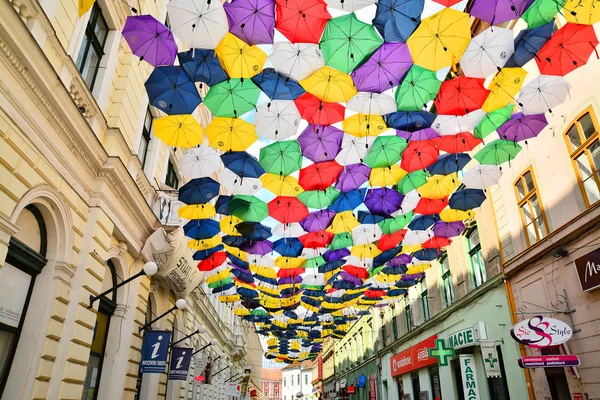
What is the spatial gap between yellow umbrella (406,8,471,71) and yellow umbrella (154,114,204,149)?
439 centimetres

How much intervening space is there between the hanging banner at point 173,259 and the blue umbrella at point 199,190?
1.30 metres

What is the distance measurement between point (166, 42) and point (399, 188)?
6535 millimetres

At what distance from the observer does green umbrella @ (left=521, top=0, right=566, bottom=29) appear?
6562 mm

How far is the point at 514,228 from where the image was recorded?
12500 millimetres

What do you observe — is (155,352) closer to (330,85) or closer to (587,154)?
(330,85)

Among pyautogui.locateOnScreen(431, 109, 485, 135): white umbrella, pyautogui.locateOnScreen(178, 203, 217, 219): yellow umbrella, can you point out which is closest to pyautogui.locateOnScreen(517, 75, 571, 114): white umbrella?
pyautogui.locateOnScreen(431, 109, 485, 135): white umbrella

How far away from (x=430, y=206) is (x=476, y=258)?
4.77 meters

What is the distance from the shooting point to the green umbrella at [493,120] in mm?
8641

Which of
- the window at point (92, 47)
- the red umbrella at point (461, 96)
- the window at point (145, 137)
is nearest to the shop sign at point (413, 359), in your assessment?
the red umbrella at point (461, 96)

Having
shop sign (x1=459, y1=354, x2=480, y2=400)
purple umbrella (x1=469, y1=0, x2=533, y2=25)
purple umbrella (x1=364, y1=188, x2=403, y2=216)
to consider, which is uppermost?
purple umbrella (x1=469, y1=0, x2=533, y2=25)

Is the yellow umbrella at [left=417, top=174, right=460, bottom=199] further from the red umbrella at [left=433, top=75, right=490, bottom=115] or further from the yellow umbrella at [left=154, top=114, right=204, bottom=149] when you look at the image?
the yellow umbrella at [left=154, top=114, right=204, bottom=149]

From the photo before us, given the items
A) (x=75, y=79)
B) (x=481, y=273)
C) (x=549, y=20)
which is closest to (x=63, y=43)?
(x=75, y=79)

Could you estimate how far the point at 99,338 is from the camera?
9.64 meters

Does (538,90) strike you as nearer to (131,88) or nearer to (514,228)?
(514,228)
